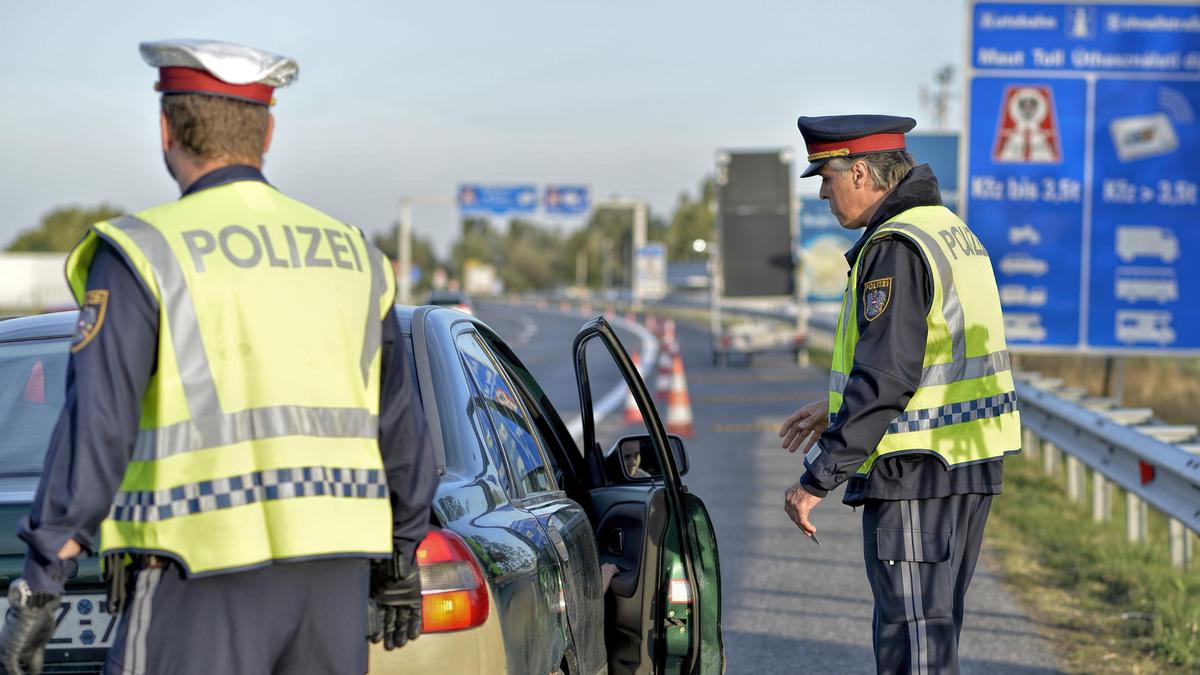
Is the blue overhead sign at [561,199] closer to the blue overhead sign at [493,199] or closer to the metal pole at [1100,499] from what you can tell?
the blue overhead sign at [493,199]

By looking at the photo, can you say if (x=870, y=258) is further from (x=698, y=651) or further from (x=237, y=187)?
(x=237, y=187)

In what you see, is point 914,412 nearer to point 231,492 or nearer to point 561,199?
point 231,492

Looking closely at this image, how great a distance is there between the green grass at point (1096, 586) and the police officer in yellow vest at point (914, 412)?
2439 mm

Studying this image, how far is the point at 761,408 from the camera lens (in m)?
18.5

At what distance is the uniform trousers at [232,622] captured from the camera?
2520 mm

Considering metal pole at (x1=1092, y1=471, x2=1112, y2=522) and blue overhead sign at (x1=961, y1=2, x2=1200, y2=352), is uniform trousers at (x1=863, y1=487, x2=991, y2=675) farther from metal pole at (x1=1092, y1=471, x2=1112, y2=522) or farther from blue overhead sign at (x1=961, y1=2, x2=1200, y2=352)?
blue overhead sign at (x1=961, y1=2, x2=1200, y2=352)

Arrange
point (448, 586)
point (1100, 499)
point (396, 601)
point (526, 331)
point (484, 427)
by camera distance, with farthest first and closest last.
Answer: point (526, 331)
point (1100, 499)
point (484, 427)
point (448, 586)
point (396, 601)

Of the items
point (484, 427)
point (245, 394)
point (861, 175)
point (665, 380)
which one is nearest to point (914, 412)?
point (861, 175)

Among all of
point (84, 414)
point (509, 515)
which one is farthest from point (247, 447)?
point (509, 515)

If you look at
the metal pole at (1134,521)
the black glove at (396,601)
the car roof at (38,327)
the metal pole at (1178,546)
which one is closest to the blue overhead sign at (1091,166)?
the metal pole at (1134,521)

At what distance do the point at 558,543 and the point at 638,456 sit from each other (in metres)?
1.09

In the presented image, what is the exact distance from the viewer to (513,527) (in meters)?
3.40

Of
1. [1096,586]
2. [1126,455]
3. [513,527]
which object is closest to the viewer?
[513,527]

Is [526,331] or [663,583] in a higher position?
[663,583]
